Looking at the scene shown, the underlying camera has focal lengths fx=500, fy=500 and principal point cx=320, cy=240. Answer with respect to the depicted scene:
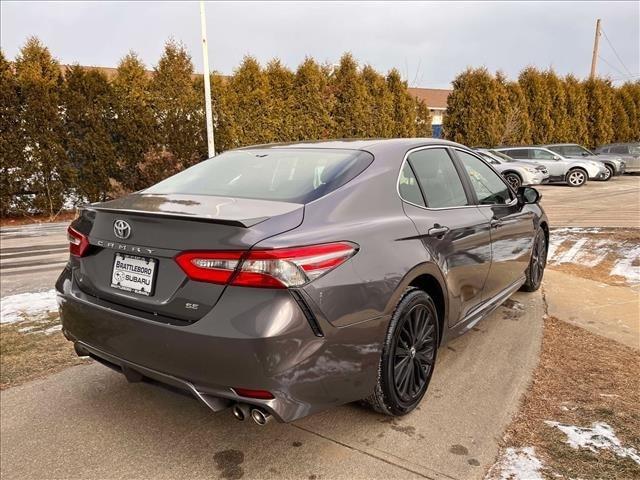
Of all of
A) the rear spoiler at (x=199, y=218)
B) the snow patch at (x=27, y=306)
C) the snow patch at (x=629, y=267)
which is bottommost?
the snow patch at (x=27, y=306)

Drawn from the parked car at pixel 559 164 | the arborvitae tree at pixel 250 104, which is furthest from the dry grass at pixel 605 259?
the parked car at pixel 559 164

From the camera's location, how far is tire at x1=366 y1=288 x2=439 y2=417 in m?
2.65

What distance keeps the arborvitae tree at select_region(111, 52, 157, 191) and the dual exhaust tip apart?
1276 cm

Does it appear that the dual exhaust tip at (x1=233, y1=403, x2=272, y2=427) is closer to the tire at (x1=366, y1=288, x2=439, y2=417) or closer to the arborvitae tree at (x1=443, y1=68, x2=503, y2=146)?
the tire at (x1=366, y1=288, x2=439, y2=417)

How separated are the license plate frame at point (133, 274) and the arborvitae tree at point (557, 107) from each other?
26.6 m

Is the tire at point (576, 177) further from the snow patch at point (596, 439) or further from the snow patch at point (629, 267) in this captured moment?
the snow patch at point (596, 439)

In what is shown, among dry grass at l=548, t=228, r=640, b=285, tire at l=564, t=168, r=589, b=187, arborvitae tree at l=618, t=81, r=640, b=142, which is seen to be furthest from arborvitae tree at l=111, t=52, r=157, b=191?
arborvitae tree at l=618, t=81, r=640, b=142

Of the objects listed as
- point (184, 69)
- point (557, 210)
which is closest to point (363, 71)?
point (184, 69)

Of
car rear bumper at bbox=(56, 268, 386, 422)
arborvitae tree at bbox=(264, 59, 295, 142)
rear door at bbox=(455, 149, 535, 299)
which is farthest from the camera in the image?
arborvitae tree at bbox=(264, 59, 295, 142)

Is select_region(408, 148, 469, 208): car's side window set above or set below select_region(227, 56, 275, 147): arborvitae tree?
below

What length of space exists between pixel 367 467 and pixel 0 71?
43.3ft

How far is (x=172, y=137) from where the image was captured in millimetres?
14359

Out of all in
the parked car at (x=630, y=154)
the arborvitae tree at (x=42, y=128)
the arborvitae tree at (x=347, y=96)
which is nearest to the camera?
the arborvitae tree at (x=42, y=128)

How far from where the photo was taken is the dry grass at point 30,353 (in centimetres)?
362
